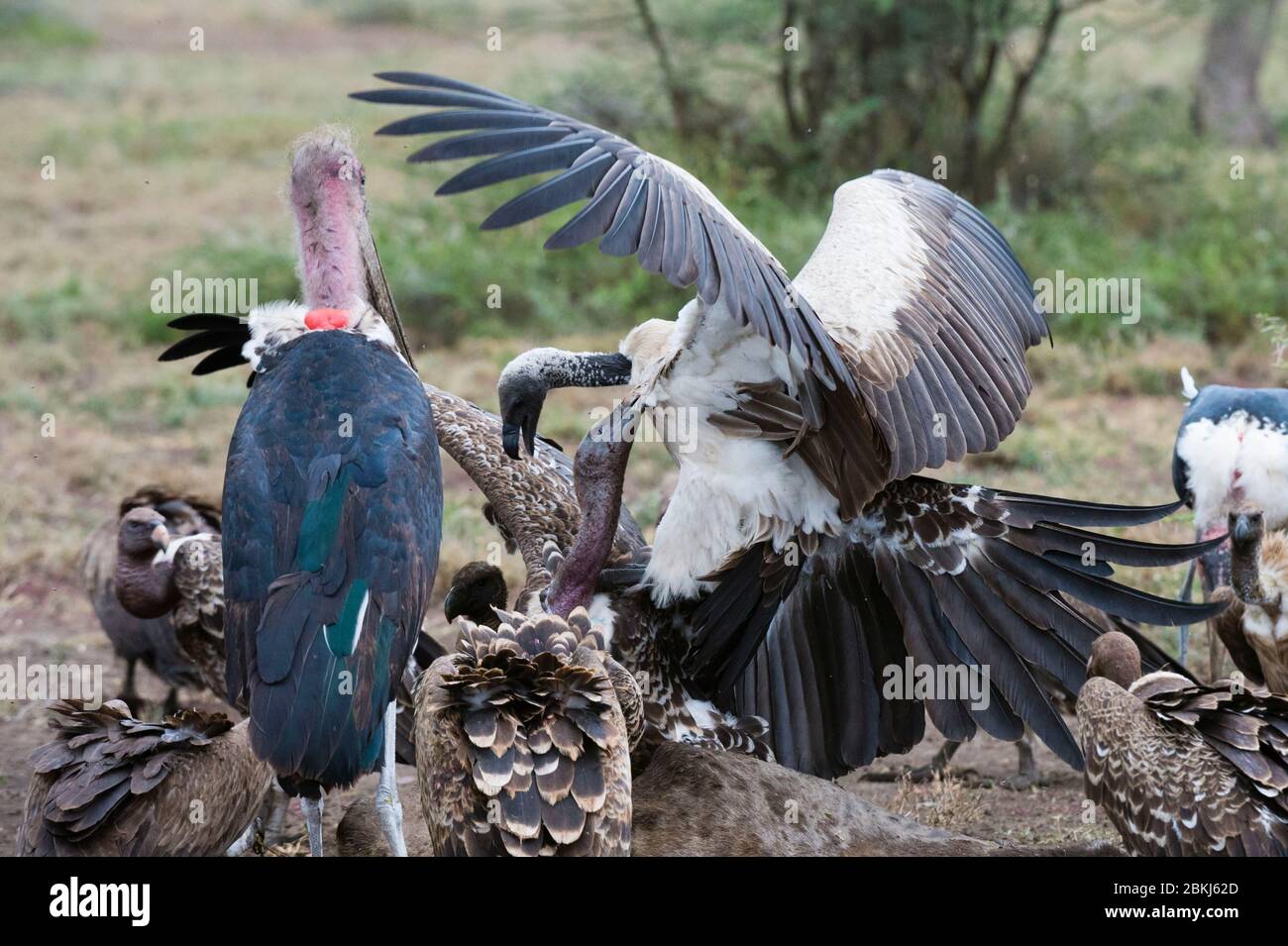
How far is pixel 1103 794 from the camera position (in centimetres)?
439

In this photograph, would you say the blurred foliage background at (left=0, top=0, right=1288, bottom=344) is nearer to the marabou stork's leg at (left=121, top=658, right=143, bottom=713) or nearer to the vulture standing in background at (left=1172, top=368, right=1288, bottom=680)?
the vulture standing in background at (left=1172, top=368, right=1288, bottom=680)

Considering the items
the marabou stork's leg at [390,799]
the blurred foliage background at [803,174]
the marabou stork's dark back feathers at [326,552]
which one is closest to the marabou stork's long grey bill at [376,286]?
the marabou stork's dark back feathers at [326,552]

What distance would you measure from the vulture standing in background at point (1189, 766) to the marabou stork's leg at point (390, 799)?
1.84 meters

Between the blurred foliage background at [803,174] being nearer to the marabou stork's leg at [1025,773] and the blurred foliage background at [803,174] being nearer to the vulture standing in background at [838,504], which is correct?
the marabou stork's leg at [1025,773]

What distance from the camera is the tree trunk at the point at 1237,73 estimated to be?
14758 mm

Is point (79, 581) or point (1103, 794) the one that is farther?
point (79, 581)

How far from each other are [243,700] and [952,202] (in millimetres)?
3185

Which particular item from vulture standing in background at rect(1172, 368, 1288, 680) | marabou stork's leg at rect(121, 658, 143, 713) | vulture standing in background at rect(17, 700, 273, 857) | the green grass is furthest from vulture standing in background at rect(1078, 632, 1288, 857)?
the green grass

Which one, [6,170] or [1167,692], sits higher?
[6,170]

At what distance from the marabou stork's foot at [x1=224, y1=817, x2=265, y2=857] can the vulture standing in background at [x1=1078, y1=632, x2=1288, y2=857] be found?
7.70 feet

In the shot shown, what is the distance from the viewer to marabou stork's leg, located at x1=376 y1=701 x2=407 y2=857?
14.9 feet
